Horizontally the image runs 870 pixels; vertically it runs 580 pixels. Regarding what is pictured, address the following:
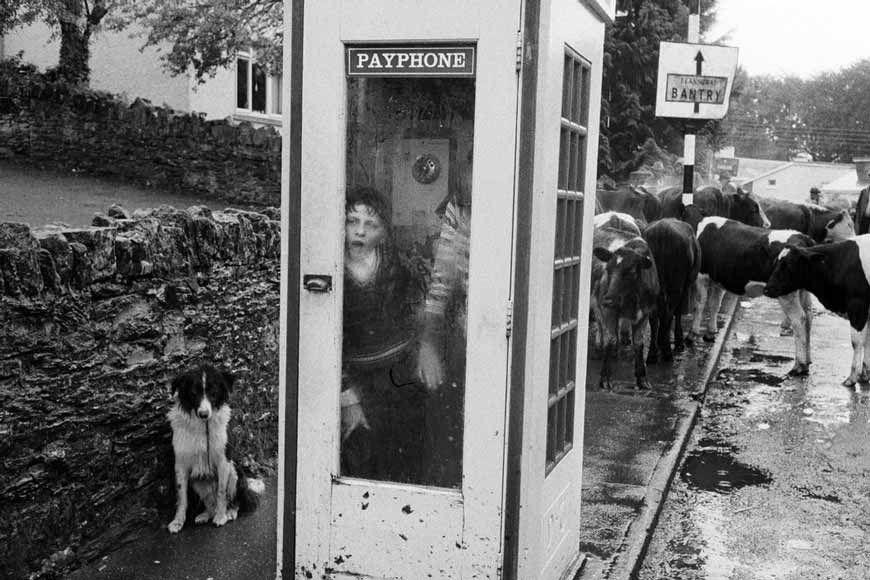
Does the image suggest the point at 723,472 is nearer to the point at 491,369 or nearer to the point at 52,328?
the point at 491,369

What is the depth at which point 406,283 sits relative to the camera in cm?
486

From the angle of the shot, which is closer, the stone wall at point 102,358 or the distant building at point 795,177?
the stone wall at point 102,358

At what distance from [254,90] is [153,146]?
551cm

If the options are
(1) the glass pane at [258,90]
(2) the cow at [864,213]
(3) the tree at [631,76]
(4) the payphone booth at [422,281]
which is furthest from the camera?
(3) the tree at [631,76]

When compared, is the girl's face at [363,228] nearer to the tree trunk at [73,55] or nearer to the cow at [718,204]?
the cow at [718,204]

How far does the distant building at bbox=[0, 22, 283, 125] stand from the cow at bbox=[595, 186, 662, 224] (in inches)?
279

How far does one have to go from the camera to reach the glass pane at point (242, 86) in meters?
22.8

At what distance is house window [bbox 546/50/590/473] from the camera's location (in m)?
5.02

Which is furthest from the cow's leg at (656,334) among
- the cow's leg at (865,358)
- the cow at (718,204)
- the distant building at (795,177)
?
the distant building at (795,177)

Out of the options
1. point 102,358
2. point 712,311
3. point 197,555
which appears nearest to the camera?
point 102,358

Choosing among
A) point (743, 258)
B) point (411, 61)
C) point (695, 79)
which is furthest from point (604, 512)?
point (695, 79)

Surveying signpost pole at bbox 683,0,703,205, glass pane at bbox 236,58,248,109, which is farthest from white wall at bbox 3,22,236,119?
signpost pole at bbox 683,0,703,205

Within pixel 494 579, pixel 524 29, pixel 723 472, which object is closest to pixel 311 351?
pixel 494 579

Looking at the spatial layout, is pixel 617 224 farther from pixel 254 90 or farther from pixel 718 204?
pixel 254 90
